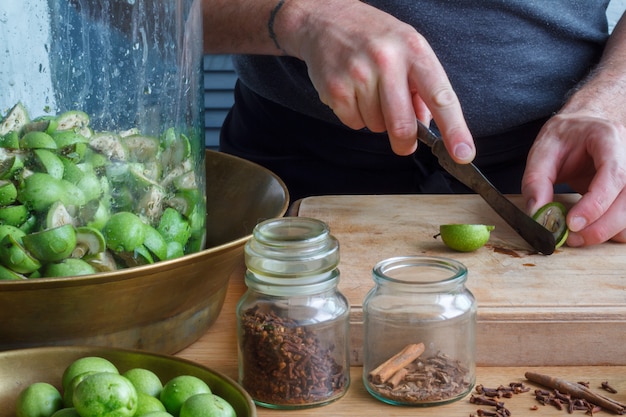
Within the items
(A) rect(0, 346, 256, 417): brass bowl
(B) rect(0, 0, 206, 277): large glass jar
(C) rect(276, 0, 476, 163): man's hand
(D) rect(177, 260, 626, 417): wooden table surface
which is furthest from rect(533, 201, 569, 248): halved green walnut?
(A) rect(0, 346, 256, 417): brass bowl

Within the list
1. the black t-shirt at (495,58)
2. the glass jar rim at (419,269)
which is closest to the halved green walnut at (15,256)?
the glass jar rim at (419,269)

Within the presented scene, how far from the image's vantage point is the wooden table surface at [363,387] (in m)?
1.01

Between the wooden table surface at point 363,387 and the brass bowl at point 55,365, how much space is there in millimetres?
124

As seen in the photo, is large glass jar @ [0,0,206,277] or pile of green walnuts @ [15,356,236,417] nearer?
pile of green walnuts @ [15,356,236,417]

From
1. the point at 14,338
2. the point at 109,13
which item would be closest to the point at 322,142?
the point at 109,13

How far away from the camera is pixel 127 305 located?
1.00 m

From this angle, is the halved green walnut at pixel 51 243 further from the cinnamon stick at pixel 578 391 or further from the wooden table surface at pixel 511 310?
the cinnamon stick at pixel 578 391

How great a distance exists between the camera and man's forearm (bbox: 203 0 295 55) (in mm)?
1593

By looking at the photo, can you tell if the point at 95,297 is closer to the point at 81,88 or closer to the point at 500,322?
the point at 81,88

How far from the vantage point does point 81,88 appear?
1.09 metres

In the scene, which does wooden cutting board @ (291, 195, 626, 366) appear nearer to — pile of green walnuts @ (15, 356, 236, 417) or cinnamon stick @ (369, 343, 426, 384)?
cinnamon stick @ (369, 343, 426, 384)

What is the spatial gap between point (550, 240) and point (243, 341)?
0.58m

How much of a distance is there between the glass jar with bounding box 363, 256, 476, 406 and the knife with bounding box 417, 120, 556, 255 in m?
0.38

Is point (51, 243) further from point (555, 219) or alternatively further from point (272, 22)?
point (555, 219)
